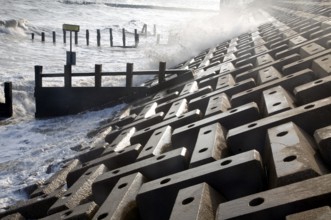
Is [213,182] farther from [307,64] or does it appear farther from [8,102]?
[8,102]

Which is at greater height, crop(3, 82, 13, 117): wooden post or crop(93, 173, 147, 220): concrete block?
crop(93, 173, 147, 220): concrete block

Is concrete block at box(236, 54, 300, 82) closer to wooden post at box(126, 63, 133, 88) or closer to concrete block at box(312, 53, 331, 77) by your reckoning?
concrete block at box(312, 53, 331, 77)

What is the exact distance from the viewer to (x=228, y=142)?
9.68 ft

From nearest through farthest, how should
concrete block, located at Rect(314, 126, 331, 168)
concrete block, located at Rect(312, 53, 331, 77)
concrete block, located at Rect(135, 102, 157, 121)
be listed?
concrete block, located at Rect(314, 126, 331, 168)
concrete block, located at Rect(312, 53, 331, 77)
concrete block, located at Rect(135, 102, 157, 121)

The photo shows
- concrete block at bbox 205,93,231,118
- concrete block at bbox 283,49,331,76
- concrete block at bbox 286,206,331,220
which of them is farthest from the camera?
concrete block at bbox 283,49,331,76

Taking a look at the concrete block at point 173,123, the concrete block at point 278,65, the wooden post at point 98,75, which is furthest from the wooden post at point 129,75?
the concrete block at point 173,123

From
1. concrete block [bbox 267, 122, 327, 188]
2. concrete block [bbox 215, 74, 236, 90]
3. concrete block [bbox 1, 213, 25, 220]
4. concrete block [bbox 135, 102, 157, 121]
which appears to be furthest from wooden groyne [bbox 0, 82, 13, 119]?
concrete block [bbox 267, 122, 327, 188]

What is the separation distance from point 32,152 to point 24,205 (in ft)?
12.3

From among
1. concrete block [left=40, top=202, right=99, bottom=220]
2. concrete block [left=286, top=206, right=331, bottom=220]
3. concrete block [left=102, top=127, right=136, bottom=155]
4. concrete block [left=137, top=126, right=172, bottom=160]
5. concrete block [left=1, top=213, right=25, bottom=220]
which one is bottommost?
concrete block [left=1, top=213, right=25, bottom=220]

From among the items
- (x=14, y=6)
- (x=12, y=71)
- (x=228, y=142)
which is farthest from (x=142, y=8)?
(x=228, y=142)

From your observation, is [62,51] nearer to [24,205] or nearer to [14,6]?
[24,205]

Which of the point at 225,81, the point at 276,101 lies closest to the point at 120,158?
the point at 276,101

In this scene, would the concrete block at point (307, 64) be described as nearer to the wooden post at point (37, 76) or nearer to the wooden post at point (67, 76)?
the wooden post at point (67, 76)

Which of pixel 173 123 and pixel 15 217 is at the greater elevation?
pixel 173 123
